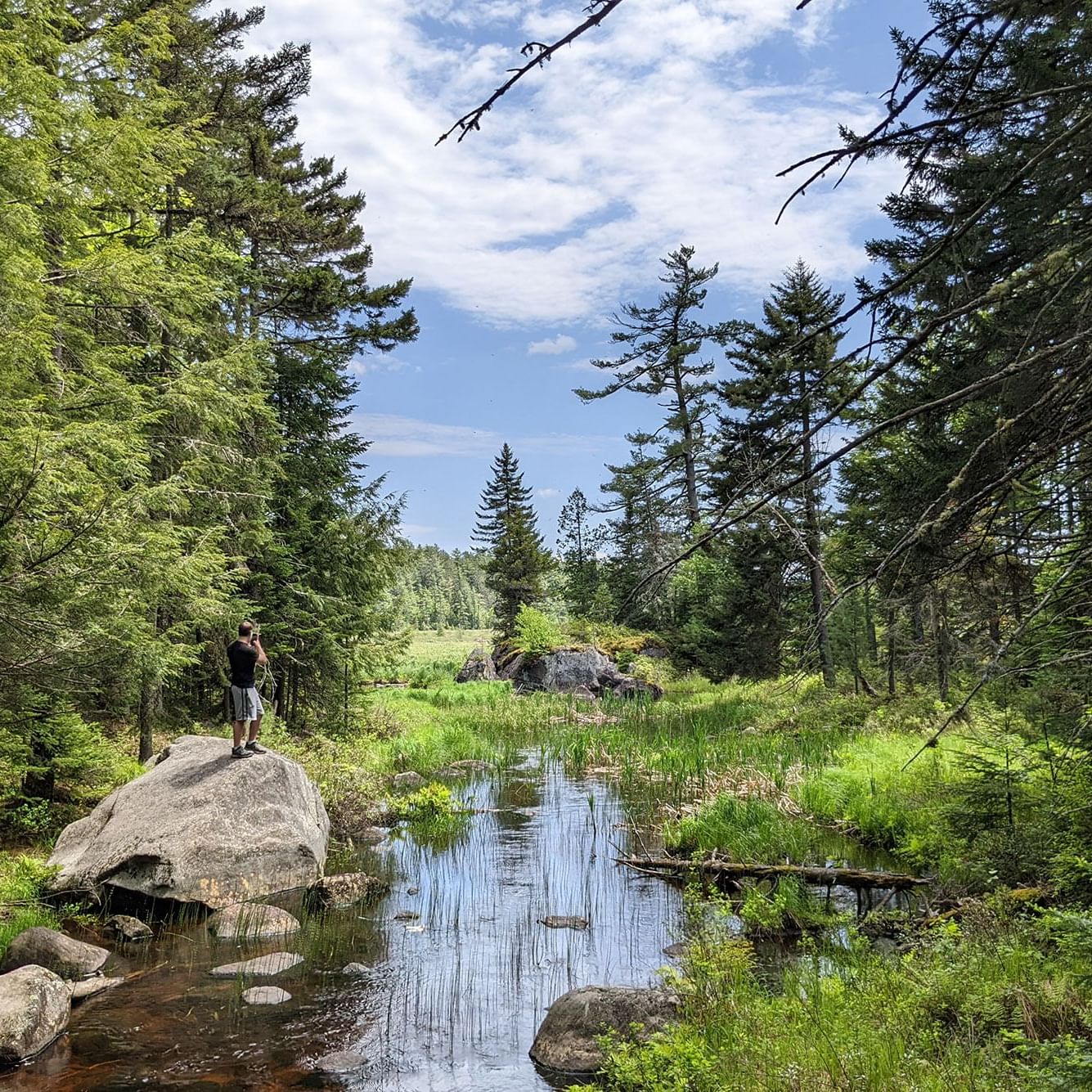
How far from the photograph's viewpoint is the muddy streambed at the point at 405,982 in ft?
17.1

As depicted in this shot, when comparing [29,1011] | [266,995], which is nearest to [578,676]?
[266,995]

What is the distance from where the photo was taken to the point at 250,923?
787cm

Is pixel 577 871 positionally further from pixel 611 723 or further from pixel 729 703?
pixel 729 703

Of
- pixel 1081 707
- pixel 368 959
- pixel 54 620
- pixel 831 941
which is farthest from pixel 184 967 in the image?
pixel 1081 707

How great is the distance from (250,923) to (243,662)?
3497 mm

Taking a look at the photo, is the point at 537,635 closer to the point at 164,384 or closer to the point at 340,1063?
the point at 164,384

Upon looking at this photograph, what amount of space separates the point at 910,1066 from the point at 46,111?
1193cm

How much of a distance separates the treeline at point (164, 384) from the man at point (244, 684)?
0.82 m

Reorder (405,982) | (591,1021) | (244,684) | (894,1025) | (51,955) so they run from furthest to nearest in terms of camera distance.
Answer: (244,684), (405,982), (51,955), (591,1021), (894,1025)

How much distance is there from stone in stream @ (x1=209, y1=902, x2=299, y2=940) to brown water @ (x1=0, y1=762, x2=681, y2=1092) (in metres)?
0.17

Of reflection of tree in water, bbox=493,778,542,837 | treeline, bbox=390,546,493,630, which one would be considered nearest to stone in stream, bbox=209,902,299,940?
reflection of tree in water, bbox=493,778,542,837

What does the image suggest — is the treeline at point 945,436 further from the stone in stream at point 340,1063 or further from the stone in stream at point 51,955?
the stone in stream at point 51,955

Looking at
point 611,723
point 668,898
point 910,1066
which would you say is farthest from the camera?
point 611,723

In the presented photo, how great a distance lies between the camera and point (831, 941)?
6617mm
